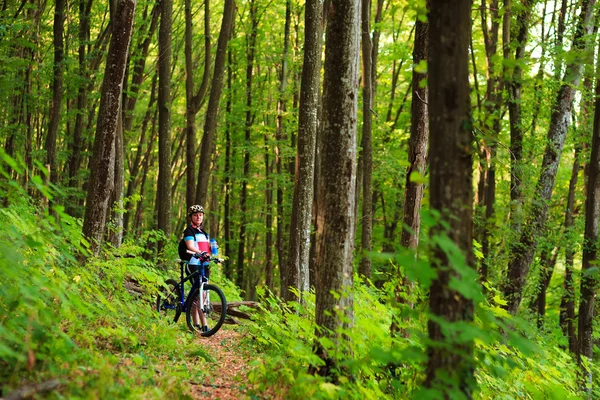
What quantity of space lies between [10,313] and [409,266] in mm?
3128

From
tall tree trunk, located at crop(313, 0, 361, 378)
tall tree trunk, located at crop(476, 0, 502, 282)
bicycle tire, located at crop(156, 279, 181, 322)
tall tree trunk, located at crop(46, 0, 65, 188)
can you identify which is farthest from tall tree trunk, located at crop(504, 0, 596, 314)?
tall tree trunk, located at crop(46, 0, 65, 188)

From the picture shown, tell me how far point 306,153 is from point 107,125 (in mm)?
3503

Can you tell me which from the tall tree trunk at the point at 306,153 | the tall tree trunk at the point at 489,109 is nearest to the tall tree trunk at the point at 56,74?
the tall tree trunk at the point at 306,153

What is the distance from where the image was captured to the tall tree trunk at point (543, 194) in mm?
14625

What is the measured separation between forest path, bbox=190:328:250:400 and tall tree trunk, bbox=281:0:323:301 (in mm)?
1718

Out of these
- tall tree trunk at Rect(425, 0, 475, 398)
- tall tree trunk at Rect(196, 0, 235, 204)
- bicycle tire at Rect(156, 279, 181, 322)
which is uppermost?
tall tree trunk at Rect(196, 0, 235, 204)

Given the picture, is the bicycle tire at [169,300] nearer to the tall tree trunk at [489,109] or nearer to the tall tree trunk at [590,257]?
the tall tree trunk at [489,109]

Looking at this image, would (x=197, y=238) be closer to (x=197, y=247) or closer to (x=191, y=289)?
(x=197, y=247)

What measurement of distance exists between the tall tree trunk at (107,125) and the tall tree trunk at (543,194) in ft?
32.8

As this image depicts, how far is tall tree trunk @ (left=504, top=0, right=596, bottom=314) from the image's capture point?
48.0ft

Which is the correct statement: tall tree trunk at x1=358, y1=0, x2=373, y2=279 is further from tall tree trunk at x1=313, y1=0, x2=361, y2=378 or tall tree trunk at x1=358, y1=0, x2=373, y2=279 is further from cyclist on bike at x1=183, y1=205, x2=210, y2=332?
tall tree trunk at x1=313, y1=0, x2=361, y2=378

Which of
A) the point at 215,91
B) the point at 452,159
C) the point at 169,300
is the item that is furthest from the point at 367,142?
the point at 452,159

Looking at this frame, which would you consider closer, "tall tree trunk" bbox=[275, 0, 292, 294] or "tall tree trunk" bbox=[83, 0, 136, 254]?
"tall tree trunk" bbox=[83, 0, 136, 254]

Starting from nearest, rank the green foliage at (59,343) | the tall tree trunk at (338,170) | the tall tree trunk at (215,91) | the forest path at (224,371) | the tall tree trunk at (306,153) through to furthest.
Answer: the green foliage at (59,343), the forest path at (224,371), the tall tree trunk at (338,170), the tall tree trunk at (306,153), the tall tree trunk at (215,91)
